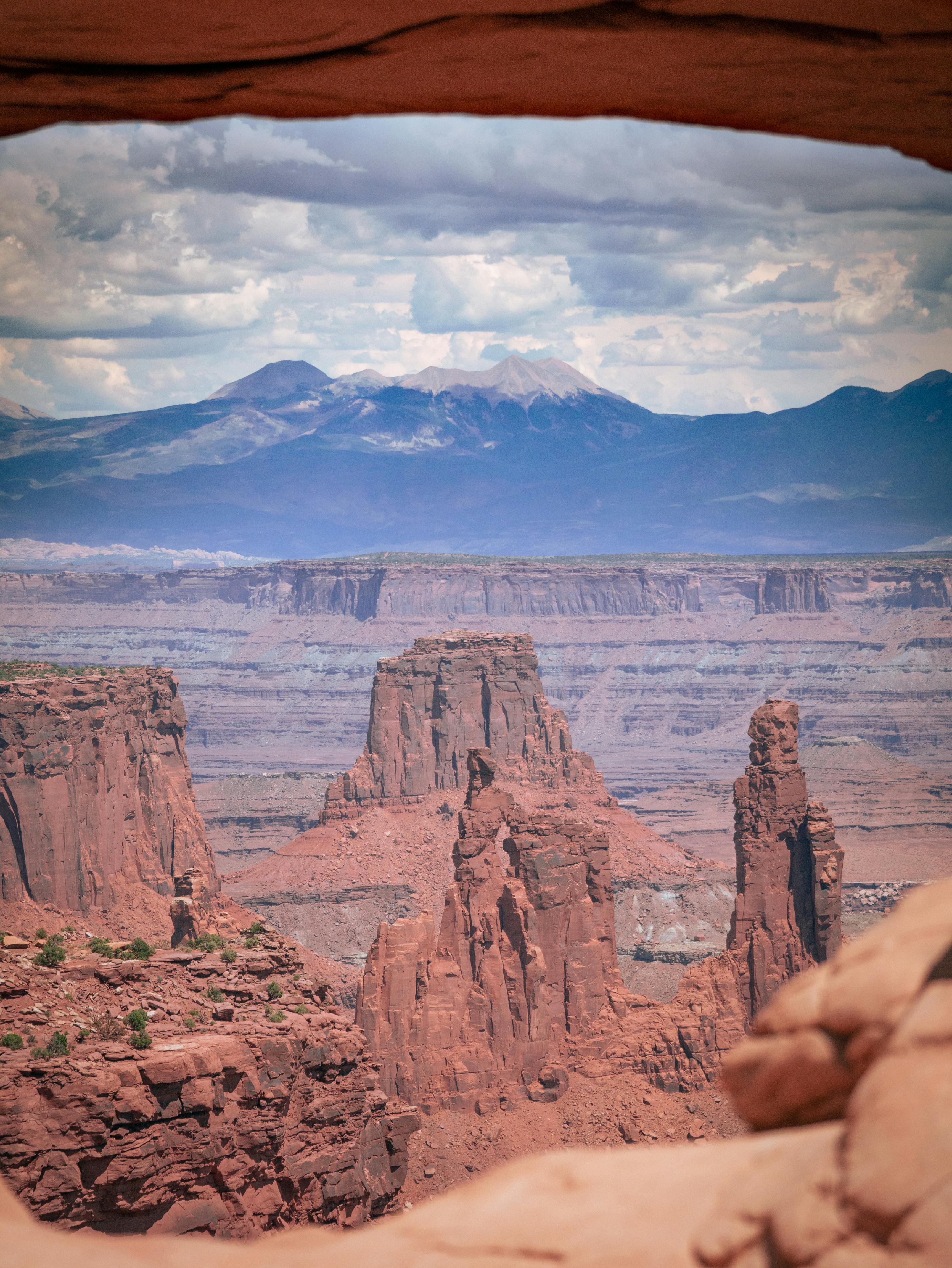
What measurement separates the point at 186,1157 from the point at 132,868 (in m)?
46.9

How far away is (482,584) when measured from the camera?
638ft

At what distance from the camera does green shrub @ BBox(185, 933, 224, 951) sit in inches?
1057

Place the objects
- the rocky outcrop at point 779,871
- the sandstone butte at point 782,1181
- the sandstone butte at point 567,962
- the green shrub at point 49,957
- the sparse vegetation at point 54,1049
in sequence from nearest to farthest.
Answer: the sandstone butte at point 782,1181 → the sparse vegetation at point 54,1049 → the green shrub at point 49,957 → the sandstone butte at point 567,962 → the rocky outcrop at point 779,871

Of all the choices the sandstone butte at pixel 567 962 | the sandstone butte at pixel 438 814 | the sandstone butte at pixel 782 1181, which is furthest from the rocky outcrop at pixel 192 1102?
the sandstone butte at pixel 438 814

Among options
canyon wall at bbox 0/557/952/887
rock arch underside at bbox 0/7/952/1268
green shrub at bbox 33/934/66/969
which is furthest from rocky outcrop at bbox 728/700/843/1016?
canyon wall at bbox 0/557/952/887

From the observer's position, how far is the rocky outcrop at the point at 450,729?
9606 centimetres

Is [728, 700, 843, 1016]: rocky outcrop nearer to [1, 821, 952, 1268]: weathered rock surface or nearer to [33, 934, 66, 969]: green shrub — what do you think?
[33, 934, 66, 969]: green shrub

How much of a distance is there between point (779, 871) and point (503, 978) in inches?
394

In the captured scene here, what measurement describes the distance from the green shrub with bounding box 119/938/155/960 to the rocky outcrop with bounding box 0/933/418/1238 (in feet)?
1.41

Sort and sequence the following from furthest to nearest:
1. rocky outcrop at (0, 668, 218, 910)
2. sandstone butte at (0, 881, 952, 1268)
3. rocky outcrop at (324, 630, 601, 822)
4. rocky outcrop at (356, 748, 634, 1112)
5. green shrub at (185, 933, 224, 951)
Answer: rocky outcrop at (324, 630, 601, 822) < rocky outcrop at (0, 668, 218, 910) < rocky outcrop at (356, 748, 634, 1112) < green shrub at (185, 933, 224, 951) < sandstone butte at (0, 881, 952, 1268)

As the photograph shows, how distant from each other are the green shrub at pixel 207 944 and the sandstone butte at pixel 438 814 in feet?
170

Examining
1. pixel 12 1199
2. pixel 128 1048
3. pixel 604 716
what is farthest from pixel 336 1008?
pixel 604 716

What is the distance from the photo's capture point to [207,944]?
27406 millimetres

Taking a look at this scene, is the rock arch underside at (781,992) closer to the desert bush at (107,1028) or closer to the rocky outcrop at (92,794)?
the desert bush at (107,1028)
